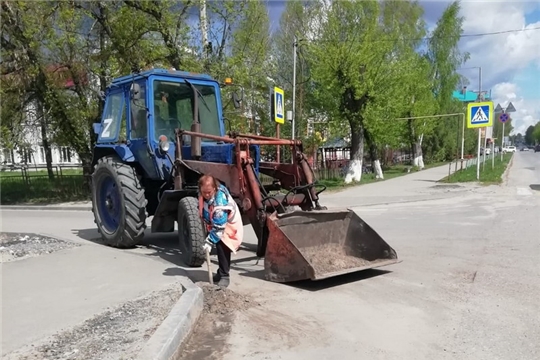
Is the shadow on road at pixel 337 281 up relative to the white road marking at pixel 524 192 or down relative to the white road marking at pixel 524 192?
up

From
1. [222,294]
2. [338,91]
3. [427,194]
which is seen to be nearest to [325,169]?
[338,91]

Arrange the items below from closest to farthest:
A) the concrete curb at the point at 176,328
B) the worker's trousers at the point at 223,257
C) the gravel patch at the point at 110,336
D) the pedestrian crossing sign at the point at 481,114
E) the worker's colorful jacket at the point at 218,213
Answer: the concrete curb at the point at 176,328 → the gravel patch at the point at 110,336 → the worker's colorful jacket at the point at 218,213 → the worker's trousers at the point at 223,257 → the pedestrian crossing sign at the point at 481,114

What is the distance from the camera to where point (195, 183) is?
25.1 feet

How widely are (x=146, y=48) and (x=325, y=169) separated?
41.9 feet

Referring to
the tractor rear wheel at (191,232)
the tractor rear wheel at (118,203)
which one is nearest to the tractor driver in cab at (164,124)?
the tractor rear wheel at (118,203)

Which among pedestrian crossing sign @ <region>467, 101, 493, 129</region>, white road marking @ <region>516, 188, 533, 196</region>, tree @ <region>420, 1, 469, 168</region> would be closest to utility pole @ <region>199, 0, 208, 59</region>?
pedestrian crossing sign @ <region>467, 101, 493, 129</region>

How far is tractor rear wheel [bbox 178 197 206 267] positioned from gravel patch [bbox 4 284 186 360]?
163 cm

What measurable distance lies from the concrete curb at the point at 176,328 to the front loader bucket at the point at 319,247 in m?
1.13

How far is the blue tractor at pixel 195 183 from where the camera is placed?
249 inches

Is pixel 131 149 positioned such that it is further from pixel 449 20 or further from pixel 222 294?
pixel 449 20

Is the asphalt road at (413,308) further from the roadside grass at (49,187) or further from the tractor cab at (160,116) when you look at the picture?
the roadside grass at (49,187)

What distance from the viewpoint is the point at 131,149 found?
8.45 metres

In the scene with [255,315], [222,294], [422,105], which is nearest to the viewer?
[255,315]

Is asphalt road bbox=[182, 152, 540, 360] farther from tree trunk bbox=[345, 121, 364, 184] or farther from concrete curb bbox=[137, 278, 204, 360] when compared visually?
tree trunk bbox=[345, 121, 364, 184]
